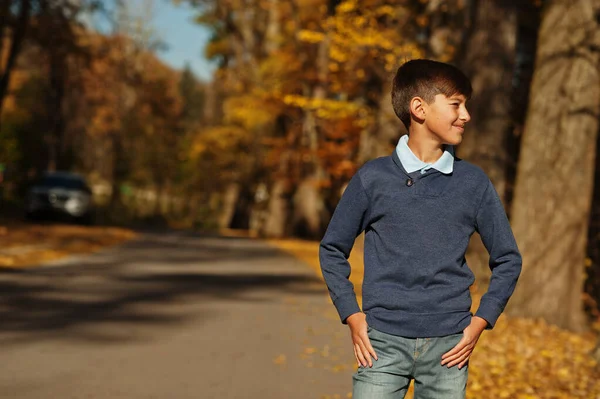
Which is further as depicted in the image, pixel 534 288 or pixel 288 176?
pixel 288 176

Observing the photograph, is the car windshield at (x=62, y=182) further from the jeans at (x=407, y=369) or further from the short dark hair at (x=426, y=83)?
the jeans at (x=407, y=369)

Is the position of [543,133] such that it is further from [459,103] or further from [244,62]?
[244,62]

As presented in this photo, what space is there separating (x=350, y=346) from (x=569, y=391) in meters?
2.54

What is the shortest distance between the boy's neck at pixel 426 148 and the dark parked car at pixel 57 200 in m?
31.8

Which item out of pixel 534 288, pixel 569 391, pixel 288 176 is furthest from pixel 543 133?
pixel 288 176

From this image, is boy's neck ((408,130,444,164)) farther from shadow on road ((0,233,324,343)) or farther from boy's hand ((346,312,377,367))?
shadow on road ((0,233,324,343))

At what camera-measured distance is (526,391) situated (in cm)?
831

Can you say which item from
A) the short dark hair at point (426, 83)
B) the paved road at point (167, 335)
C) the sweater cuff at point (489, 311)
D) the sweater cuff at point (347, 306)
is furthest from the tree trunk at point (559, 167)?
the sweater cuff at point (347, 306)

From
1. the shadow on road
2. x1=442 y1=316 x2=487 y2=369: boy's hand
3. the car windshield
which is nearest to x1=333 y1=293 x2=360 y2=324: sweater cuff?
x1=442 y1=316 x2=487 y2=369: boy's hand

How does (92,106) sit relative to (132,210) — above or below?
above

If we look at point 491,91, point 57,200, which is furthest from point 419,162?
point 57,200

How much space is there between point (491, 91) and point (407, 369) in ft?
42.4

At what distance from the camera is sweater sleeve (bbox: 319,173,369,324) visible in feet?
12.0

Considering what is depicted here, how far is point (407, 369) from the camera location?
3.64m
